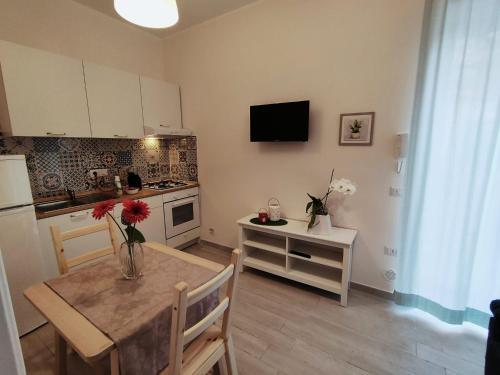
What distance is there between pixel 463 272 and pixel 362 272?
30.6 inches

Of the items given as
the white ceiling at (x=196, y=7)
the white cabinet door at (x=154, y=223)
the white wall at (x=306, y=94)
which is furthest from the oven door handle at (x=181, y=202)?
the white ceiling at (x=196, y=7)

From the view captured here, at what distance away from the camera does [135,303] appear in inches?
42.7

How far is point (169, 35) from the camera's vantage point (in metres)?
3.31

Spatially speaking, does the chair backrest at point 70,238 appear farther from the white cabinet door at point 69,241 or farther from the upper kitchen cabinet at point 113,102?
the upper kitchen cabinet at point 113,102

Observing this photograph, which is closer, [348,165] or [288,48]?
[348,165]

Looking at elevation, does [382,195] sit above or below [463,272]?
above

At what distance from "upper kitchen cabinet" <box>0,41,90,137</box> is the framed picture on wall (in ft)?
8.29

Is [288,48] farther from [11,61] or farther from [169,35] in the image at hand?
[11,61]

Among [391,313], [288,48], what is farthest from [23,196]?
[391,313]

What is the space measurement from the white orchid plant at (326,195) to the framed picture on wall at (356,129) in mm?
333

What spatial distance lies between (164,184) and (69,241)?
4.46 feet

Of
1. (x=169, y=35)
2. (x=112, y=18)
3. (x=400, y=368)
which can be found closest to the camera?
(x=400, y=368)

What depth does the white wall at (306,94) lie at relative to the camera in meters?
2.04

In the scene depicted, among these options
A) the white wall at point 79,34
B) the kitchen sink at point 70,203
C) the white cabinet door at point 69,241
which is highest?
the white wall at point 79,34
